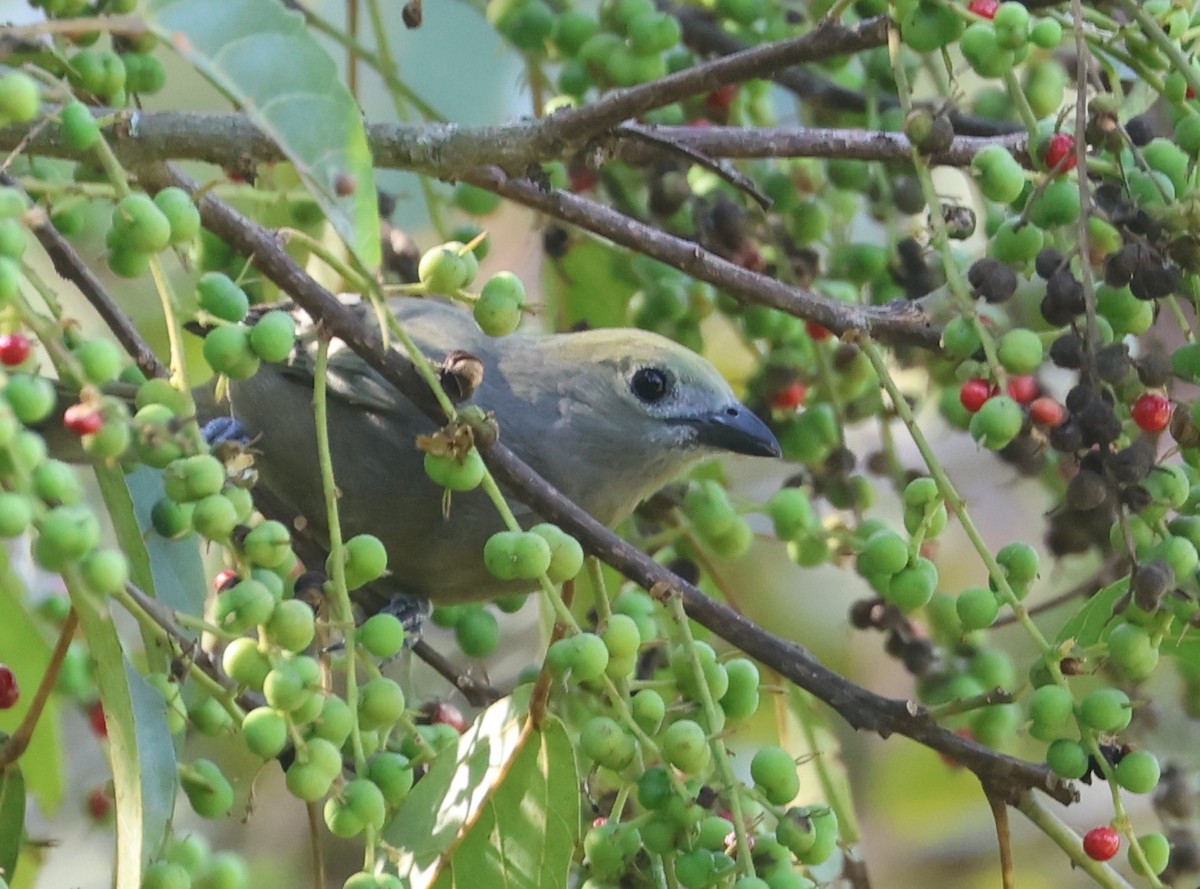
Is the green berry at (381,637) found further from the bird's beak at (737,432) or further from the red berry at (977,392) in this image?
the bird's beak at (737,432)

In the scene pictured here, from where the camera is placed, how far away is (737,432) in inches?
109

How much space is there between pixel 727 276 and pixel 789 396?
74 cm

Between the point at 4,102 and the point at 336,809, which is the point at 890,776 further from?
the point at 4,102

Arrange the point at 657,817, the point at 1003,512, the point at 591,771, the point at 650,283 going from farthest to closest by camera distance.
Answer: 1. the point at 1003,512
2. the point at 650,283
3. the point at 591,771
4. the point at 657,817

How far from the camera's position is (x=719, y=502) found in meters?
2.62

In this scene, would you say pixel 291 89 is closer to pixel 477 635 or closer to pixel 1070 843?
pixel 1070 843

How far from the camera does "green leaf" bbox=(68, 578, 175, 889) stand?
144 cm

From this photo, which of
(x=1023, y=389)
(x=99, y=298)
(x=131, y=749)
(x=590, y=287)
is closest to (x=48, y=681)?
(x=131, y=749)

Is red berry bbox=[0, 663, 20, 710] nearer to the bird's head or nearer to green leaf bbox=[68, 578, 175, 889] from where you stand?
green leaf bbox=[68, 578, 175, 889]

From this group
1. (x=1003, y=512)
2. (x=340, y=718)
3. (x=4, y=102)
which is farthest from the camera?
(x=1003, y=512)

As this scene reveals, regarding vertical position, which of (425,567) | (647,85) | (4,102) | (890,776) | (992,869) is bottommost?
(992,869)

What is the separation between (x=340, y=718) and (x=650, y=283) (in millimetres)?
1564

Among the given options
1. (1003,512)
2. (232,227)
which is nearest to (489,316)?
(232,227)

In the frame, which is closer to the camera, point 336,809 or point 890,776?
point 336,809
